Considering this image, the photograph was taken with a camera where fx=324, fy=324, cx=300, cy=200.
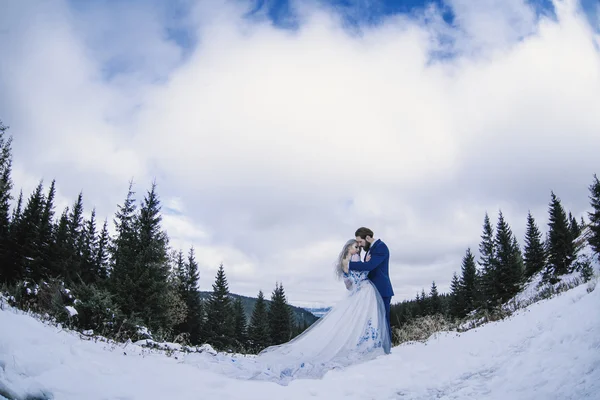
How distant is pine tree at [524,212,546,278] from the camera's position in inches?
1638

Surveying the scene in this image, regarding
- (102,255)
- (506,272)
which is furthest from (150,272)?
(506,272)

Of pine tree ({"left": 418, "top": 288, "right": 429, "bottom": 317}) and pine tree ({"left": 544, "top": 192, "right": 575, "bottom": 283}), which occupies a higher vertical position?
pine tree ({"left": 544, "top": 192, "right": 575, "bottom": 283})

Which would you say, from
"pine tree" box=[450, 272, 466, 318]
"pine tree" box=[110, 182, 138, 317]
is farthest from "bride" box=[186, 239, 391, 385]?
"pine tree" box=[450, 272, 466, 318]

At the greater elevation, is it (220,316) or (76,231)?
(76,231)

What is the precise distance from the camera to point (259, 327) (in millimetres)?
44156

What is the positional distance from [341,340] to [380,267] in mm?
1559

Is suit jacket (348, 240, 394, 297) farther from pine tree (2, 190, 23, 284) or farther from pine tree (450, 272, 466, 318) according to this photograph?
pine tree (450, 272, 466, 318)

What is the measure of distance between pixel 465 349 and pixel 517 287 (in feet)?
124

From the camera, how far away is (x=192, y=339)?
38.5 metres

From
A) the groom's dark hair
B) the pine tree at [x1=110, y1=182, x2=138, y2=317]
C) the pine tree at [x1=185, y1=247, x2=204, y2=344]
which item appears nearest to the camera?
the groom's dark hair

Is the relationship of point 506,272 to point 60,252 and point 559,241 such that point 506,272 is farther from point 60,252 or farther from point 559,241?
point 60,252

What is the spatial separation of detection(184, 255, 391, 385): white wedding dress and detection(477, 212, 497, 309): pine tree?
33.9 metres

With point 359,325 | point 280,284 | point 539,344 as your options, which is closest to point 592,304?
point 539,344

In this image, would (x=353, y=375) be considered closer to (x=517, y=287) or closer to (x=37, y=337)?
(x=37, y=337)
